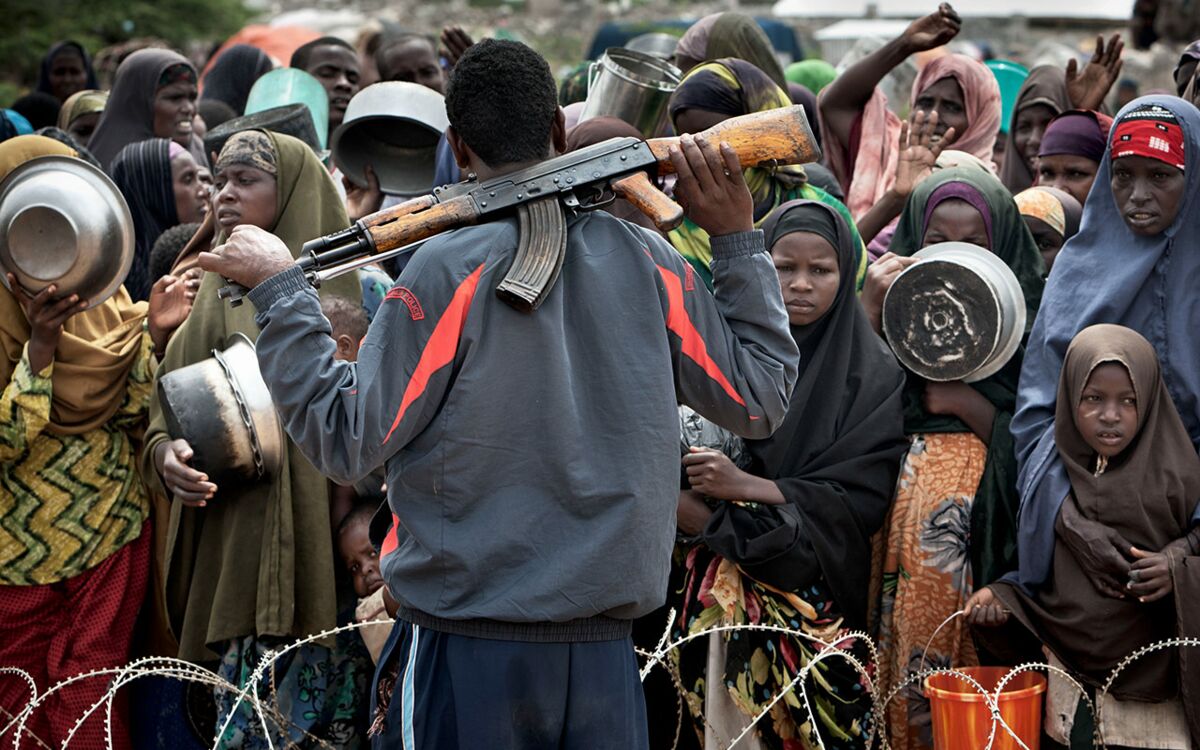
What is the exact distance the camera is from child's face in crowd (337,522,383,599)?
4.51m

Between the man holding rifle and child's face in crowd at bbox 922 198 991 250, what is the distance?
216cm

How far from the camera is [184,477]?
4.23 meters

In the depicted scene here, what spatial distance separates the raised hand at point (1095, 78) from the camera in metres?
6.41

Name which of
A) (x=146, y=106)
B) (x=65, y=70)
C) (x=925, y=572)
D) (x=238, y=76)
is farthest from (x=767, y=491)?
(x=65, y=70)

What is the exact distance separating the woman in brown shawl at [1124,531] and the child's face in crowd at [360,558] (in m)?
2.01

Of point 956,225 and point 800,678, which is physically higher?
point 956,225

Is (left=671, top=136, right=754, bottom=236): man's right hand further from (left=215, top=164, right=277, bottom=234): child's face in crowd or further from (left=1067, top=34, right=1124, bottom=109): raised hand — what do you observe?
(left=1067, top=34, right=1124, bottom=109): raised hand

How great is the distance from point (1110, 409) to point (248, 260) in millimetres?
2558

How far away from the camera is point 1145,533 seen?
3.98 metres

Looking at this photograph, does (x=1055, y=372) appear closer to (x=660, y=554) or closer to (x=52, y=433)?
(x=660, y=554)

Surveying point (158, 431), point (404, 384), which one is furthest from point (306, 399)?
point (158, 431)

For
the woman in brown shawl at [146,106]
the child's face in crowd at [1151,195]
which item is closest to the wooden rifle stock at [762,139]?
the child's face in crowd at [1151,195]

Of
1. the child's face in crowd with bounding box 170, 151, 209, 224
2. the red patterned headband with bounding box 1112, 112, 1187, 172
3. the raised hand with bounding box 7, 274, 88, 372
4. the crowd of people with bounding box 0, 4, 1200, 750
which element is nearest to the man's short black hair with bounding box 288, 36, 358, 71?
the child's face in crowd with bounding box 170, 151, 209, 224

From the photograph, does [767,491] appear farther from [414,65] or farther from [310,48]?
[310,48]
